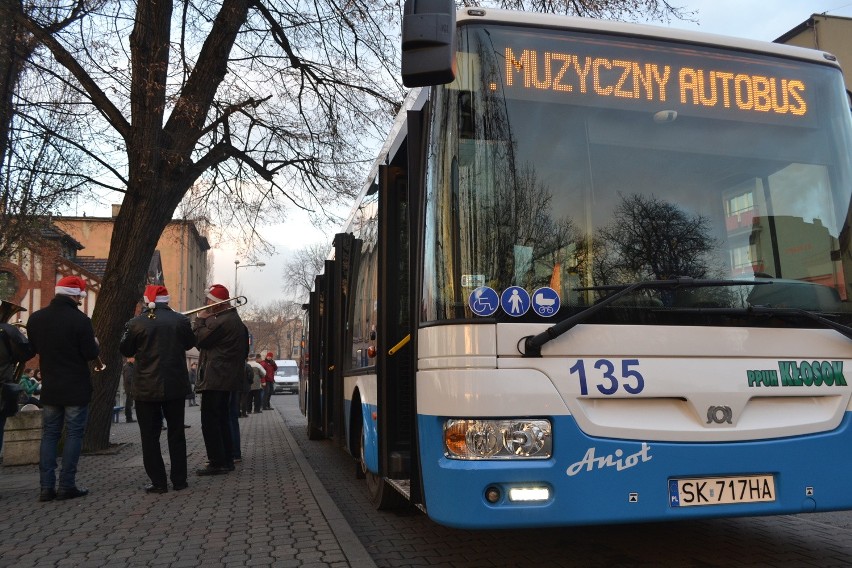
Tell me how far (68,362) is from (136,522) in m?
1.91

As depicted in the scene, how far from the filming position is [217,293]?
8430mm

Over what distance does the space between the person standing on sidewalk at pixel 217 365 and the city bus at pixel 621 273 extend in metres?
4.60

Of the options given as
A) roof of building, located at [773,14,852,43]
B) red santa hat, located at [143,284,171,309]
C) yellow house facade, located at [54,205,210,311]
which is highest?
roof of building, located at [773,14,852,43]

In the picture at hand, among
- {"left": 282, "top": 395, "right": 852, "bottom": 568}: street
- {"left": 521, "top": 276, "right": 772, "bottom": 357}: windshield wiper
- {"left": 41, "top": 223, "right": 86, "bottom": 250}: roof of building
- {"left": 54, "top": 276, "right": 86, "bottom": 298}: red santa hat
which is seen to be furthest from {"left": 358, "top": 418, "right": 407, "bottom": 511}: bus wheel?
{"left": 41, "top": 223, "right": 86, "bottom": 250}: roof of building

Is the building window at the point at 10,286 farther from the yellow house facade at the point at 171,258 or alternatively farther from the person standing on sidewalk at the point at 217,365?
the person standing on sidewalk at the point at 217,365

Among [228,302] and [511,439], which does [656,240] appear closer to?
[511,439]

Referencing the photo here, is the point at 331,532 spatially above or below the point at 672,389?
below

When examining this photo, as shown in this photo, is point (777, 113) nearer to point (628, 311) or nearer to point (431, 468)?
point (628, 311)

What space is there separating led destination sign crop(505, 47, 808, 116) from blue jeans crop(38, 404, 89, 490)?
5.36 metres

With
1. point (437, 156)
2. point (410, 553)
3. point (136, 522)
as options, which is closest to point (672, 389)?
point (437, 156)

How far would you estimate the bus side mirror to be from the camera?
3570 millimetres

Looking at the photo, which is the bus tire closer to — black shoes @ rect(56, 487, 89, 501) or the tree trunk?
the tree trunk

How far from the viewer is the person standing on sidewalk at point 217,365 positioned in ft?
26.8

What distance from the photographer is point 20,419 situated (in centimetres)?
962
